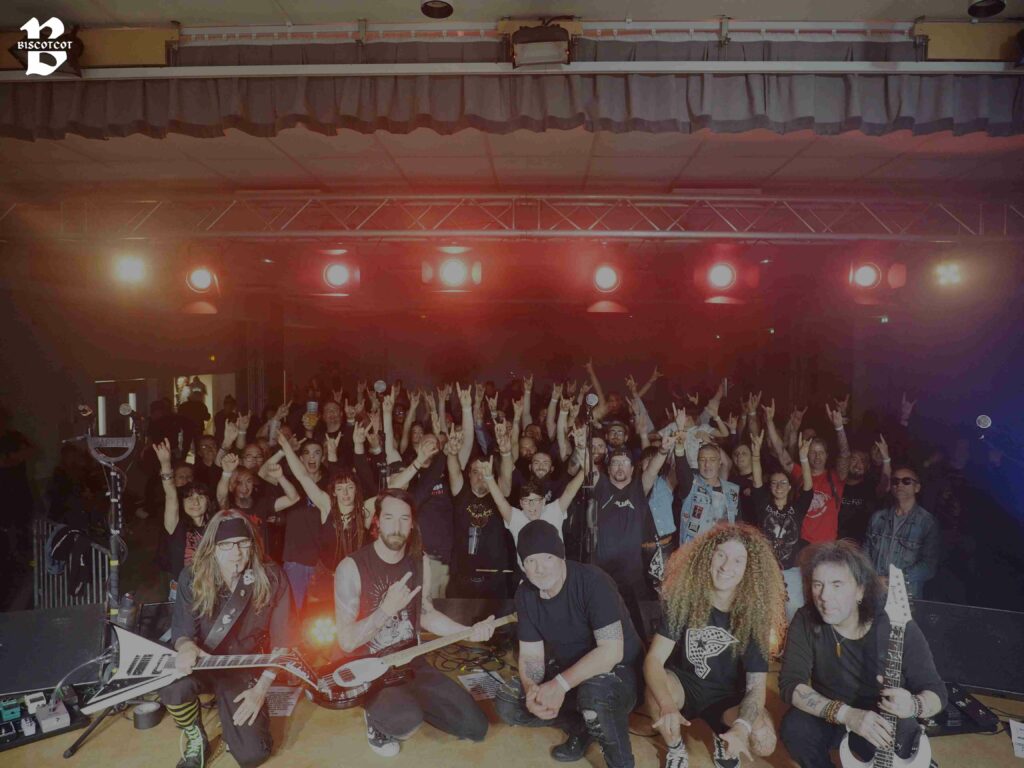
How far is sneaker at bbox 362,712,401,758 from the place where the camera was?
134 inches

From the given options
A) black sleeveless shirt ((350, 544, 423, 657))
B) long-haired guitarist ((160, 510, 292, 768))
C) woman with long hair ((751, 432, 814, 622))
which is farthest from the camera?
woman with long hair ((751, 432, 814, 622))

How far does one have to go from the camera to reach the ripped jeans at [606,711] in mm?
3168

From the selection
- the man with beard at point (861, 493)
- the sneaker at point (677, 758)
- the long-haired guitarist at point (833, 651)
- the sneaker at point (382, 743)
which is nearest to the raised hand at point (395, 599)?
the sneaker at point (382, 743)


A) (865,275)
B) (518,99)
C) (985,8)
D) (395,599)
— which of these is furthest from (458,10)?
(865,275)

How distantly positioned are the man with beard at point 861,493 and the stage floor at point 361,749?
1.52 m

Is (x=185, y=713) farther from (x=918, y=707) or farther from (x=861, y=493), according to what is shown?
(x=861, y=493)

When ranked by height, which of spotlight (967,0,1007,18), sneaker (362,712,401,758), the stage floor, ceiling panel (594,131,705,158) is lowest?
the stage floor

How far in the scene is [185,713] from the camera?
3.27 meters

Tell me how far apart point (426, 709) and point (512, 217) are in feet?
15.2

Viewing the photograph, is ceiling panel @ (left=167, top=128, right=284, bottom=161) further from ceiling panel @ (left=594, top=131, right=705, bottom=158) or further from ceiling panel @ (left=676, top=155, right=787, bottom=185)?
ceiling panel @ (left=676, top=155, right=787, bottom=185)

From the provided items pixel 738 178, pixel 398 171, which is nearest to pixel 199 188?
pixel 398 171

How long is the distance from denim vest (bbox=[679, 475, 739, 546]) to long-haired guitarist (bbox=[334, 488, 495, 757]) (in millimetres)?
1888

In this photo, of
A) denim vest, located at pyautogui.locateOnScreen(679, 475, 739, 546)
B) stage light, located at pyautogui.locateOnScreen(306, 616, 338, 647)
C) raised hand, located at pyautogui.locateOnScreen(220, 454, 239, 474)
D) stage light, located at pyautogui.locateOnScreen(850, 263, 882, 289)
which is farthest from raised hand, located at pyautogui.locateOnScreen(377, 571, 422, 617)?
stage light, located at pyautogui.locateOnScreen(850, 263, 882, 289)

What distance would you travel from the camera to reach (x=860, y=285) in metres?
6.35
